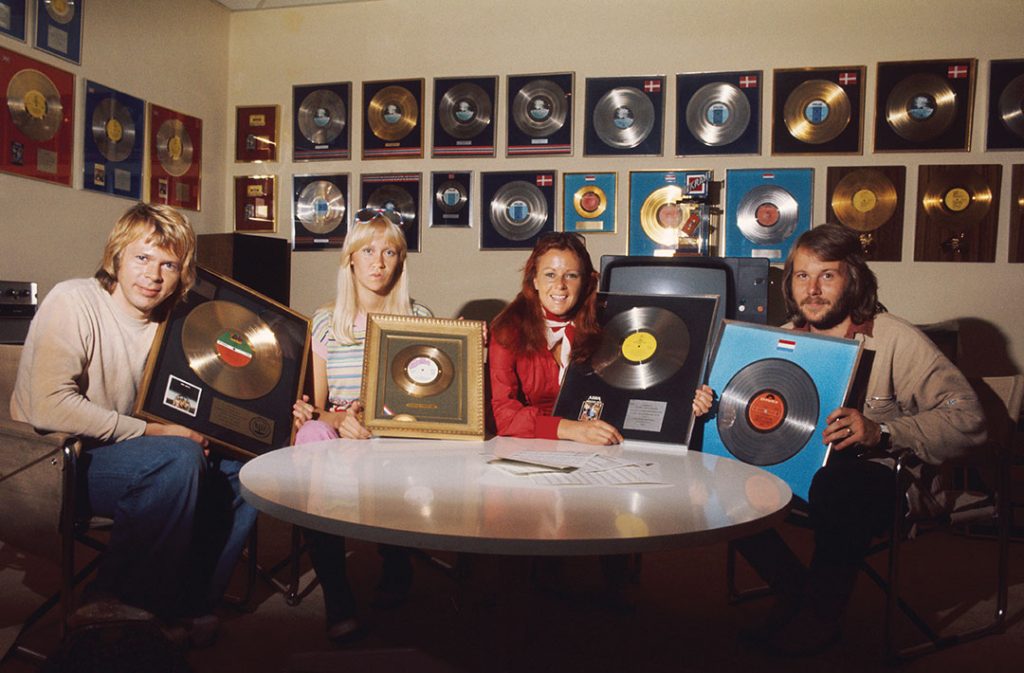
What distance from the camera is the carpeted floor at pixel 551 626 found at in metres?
2.19

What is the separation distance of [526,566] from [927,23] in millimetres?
3801

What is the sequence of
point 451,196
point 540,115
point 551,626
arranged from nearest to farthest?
point 551,626, point 540,115, point 451,196

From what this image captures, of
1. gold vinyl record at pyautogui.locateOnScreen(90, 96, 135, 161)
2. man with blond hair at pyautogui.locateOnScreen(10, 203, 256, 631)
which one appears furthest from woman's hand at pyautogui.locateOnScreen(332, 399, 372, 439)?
gold vinyl record at pyautogui.locateOnScreen(90, 96, 135, 161)

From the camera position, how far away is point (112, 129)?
4.30 metres

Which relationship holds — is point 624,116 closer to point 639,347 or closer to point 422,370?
point 639,347

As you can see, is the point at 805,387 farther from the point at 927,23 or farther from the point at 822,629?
the point at 927,23

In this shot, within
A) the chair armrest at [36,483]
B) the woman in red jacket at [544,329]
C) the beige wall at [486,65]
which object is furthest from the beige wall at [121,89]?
the woman in red jacket at [544,329]

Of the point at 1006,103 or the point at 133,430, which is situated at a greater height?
the point at 1006,103

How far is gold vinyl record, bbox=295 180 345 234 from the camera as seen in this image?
5125 mm

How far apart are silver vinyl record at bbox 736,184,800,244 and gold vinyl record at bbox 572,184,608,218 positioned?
0.82 metres

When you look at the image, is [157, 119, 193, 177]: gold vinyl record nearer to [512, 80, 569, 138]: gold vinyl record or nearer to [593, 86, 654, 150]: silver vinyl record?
[512, 80, 569, 138]: gold vinyl record

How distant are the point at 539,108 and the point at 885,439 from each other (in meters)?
3.23

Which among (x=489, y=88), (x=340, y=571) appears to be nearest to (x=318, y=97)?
(x=489, y=88)

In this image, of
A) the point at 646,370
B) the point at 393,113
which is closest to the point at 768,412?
the point at 646,370
